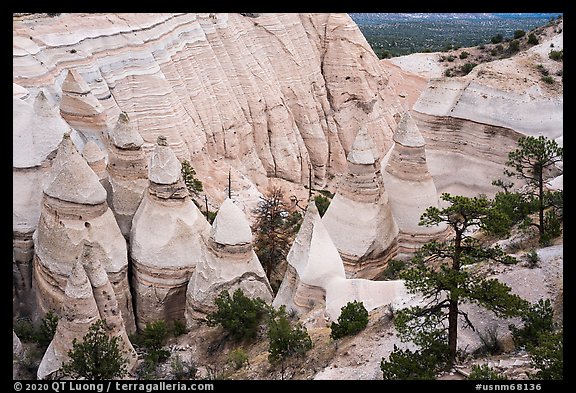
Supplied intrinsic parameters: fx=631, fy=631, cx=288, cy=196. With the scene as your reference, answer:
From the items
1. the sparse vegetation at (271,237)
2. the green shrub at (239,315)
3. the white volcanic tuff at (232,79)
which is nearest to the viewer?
the green shrub at (239,315)

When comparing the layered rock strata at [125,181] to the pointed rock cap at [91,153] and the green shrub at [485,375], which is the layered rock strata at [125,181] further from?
the green shrub at [485,375]

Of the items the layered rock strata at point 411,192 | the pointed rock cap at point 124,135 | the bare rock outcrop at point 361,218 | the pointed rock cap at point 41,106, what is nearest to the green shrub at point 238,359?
the bare rock outcrop at point 361,218

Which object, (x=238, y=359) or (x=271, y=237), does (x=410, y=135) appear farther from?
(x=238, y=359)

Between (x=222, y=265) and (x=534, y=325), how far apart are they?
28.2 ft

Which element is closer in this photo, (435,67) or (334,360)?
(334,360)

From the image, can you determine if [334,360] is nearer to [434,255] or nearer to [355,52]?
[434,255]

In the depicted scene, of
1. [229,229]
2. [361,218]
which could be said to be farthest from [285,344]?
[361,218]

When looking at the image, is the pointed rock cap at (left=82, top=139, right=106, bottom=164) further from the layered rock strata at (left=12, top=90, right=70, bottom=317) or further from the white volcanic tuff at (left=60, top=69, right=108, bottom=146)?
the white volcanic tuff at (left=60, top=69, right=108, bottom=146)

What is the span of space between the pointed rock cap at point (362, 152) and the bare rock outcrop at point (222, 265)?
→ 4265mm

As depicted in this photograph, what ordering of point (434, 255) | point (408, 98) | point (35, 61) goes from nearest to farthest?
point (434, 255) → point (35, 61) → point (408, 98)

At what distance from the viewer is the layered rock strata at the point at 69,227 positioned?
56.2 feet

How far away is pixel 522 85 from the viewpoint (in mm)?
24141

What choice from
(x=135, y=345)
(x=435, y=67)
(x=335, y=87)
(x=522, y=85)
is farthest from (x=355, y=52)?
(x=135, y=345)

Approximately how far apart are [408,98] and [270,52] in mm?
14372
